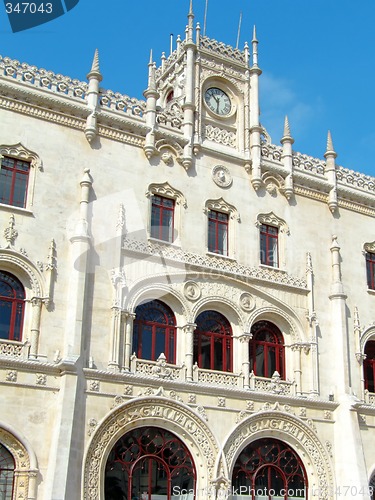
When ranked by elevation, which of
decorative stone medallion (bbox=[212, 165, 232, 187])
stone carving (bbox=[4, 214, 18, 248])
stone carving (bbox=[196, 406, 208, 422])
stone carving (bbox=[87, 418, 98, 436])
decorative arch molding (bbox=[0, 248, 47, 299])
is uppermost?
decorative stone medallion (bbox=[212, 165, 232, 187])

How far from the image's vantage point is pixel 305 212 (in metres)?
29.6

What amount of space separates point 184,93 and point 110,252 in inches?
307

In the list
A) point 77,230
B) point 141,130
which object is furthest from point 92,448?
point 141,130

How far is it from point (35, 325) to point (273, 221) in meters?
10.6

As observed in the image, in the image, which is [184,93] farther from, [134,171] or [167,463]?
[167,463]

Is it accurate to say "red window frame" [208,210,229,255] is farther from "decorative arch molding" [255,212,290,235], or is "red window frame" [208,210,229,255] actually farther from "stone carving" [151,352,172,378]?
"stone carving" [151,352,172,378]

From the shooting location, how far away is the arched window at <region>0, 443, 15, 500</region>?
817 inches

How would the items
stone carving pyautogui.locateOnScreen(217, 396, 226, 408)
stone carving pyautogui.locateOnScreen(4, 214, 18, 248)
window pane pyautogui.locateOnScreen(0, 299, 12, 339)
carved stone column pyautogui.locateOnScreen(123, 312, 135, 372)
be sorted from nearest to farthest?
window pane pyautogui.locateOnScreen(0, 299, 12, 339) → stone carving pyautogui.locateOnScreen(4, 214, 18, 248) → carved stone column pyautogui.locateOnScreen(123, 312, 135, 372) → stone carving pyautogui.locateOnScreen(217, 396, 226, 408)

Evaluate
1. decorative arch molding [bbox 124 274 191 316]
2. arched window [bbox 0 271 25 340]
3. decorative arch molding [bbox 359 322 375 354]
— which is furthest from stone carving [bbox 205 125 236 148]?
arched window [bbox 0 271 25 340]

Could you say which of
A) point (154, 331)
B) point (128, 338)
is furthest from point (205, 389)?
point (128, 338)

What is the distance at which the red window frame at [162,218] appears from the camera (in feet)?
85.1

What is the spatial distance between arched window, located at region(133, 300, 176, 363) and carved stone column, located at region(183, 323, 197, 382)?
46 centimetres

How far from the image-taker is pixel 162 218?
26188 millimetres

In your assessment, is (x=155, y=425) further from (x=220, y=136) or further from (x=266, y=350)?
(x=220, y=136)
